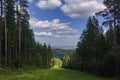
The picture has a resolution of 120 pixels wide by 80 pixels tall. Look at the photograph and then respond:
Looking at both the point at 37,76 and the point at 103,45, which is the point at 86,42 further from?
the point at 37,76

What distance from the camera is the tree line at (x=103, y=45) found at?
38.4 metres

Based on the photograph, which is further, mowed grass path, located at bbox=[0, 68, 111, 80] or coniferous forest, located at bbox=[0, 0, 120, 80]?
coniferous forest, located at bbox=[0, 0, 120, 80]

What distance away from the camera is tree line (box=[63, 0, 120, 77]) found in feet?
126

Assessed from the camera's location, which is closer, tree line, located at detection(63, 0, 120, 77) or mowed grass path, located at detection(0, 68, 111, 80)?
mowed grass path, located at detection(0, 68, 111, 80)

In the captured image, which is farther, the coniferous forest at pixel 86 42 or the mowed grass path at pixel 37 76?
the coniferous forest at pixel 86 42

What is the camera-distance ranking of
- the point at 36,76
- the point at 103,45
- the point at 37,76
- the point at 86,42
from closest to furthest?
1. the point at 36,76
2. the point at 37,76
3. the point at 103,45
4. the point at 86,42

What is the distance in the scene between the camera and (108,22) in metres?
38.8

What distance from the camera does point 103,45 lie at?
71938mm

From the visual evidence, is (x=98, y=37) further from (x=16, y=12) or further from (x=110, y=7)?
(x=110, y=7)

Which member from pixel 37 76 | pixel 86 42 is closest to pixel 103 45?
pixel 86 42

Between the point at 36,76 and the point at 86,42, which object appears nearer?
the point at 36,76

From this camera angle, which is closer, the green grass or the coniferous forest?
the green grass

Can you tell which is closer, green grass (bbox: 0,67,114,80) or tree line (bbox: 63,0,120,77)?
green grass (bbox: 0,67,114,80)

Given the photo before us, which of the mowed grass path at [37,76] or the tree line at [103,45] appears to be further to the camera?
the tree line at [103,45]
